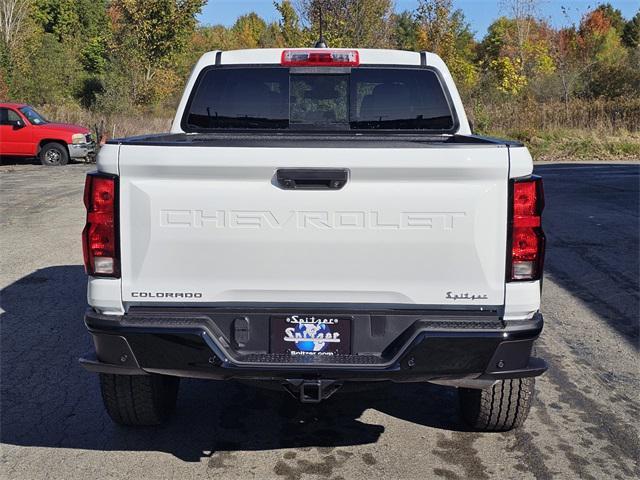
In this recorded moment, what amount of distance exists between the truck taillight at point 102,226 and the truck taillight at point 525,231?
67.5 inches

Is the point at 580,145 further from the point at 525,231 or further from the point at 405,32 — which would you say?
the point at 405,32

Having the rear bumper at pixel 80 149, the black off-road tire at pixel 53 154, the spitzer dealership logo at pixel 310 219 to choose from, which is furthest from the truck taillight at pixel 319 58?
the black off-road tire at pixel 53 154

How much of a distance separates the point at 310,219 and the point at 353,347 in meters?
0.60

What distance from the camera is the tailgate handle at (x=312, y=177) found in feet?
10.7

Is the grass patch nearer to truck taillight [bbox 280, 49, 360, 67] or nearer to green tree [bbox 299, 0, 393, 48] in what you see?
green tree [bbox 299, 0, 393, 48]

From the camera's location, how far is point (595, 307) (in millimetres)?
7094

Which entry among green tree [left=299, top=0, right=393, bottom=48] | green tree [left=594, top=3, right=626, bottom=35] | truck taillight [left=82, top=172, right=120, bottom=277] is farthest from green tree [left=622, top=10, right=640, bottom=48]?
truck taillight [left=82, top=172, right=120, bottom=277]

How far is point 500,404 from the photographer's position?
4.10 metres

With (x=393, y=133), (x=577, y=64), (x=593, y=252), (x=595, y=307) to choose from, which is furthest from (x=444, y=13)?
(x=393, y=133)

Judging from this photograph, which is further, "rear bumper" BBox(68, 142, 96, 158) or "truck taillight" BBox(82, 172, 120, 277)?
"rear bumper" BBox(68, 142, 96, 158)

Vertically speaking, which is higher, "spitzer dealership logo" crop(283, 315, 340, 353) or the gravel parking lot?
"spitzer dealership logo" crop(283, 315, 340, 353)

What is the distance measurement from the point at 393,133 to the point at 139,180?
6.98 feet

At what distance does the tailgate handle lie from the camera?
326cm

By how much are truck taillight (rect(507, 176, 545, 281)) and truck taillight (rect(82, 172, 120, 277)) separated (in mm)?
1715
